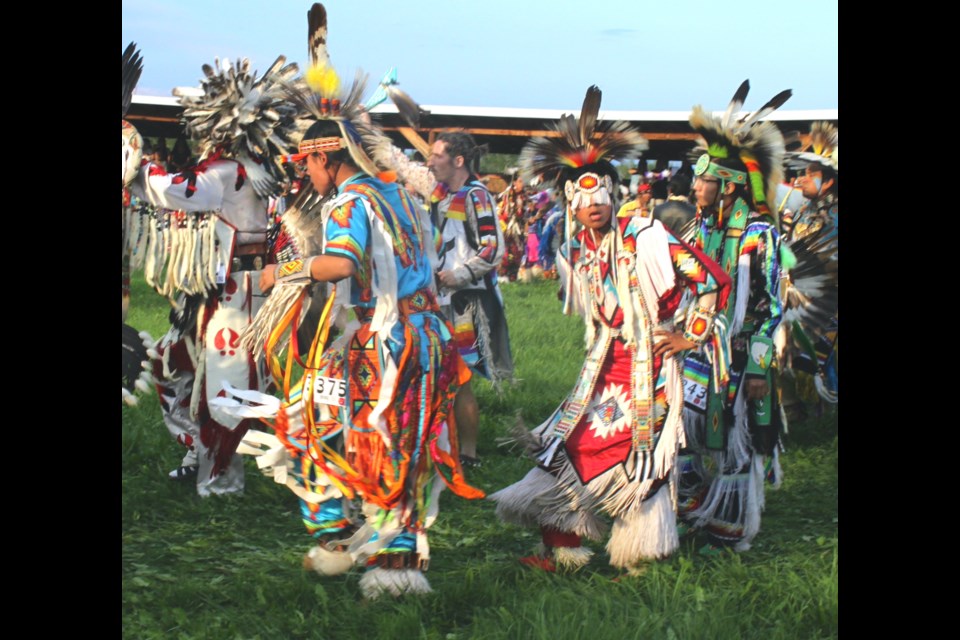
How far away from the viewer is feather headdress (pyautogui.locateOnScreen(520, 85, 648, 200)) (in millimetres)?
4828

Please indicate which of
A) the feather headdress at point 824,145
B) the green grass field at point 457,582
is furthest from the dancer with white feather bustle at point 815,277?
the green grass field at point 457,582

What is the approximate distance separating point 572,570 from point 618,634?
33.4 inches

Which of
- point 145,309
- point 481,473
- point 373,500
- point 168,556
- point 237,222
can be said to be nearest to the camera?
point 373,500

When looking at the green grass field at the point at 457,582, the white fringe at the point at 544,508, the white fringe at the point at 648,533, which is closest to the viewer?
the green grass field at the point at 457,582

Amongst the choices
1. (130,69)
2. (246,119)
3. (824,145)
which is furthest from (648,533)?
(824,145)

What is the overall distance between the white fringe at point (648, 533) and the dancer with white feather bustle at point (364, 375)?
0.72 m

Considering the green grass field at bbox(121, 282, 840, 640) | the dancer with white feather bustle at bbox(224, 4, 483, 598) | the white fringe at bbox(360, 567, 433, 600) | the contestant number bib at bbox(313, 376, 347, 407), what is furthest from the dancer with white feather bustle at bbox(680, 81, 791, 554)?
the contestant number bib at bbox(313, 376, 347, 407)

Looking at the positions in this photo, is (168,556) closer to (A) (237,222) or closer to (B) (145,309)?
(A) (237,222)

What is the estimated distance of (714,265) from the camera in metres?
4.72

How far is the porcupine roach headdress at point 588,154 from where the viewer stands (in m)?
4.82

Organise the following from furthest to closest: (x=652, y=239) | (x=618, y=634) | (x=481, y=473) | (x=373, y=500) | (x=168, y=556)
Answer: (x=481, y=473), (x=168, y=556), (x=652, y=239), (x=373, y=500), (x=618, y=634)

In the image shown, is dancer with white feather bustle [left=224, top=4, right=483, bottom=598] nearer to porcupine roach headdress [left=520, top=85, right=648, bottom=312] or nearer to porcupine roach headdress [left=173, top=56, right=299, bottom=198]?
porcupine roach headdress [left=520, top=85, right=648, bottom=312]

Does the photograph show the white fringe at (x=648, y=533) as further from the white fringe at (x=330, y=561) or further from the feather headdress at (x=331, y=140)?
the feather headdress at (x=331, y=140)
